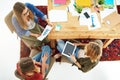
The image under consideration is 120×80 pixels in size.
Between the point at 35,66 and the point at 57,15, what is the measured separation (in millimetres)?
830

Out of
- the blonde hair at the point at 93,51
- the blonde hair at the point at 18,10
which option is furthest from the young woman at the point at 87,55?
the blonde hair at the point at 18,10

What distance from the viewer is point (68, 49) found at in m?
3.53

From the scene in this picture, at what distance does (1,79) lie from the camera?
3.94 metres

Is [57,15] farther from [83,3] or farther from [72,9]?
[83,3]

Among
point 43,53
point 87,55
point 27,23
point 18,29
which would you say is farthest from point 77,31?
point 18,29

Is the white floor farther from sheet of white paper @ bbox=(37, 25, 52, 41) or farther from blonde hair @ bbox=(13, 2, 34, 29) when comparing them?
blonde hair @ bbox=(13, 2, 34, 29)

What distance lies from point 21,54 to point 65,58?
83cm

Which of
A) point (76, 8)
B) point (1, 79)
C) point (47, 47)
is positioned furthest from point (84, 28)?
point (1, 79)

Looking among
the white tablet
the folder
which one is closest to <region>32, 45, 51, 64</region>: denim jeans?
the white tablet

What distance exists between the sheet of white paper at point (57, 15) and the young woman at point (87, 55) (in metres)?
0.38

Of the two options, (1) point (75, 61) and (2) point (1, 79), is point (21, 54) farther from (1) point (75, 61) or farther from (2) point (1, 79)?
(1) point (75, 61)

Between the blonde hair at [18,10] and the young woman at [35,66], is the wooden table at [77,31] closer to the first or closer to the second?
the young woman at [35,66]

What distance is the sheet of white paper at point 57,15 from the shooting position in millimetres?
3515

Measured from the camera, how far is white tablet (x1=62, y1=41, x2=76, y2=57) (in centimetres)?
350
